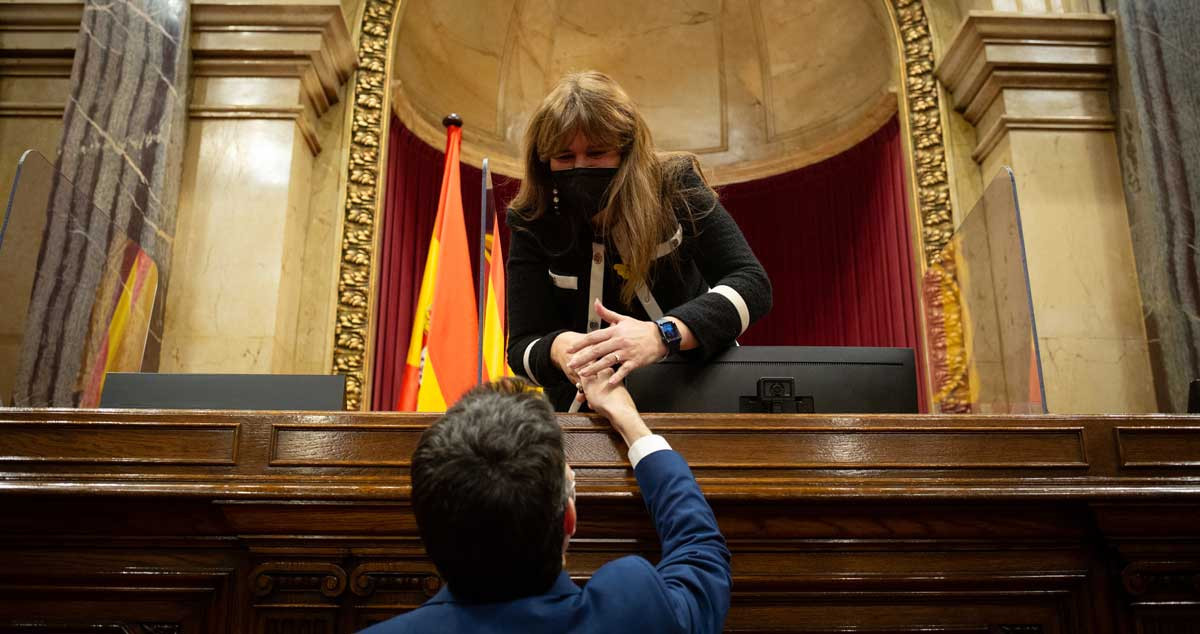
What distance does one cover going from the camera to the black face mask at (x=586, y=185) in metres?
1.74

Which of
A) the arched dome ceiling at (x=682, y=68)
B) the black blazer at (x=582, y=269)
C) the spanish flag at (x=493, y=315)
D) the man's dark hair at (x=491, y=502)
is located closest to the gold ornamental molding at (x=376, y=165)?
the arched dome ceiling at (x=682, y=68)

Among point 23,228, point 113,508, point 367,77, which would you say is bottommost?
point 113,508

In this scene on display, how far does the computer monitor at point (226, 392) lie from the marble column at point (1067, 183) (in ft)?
10.2

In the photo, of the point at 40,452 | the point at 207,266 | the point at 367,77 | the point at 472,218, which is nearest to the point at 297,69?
the point at 367,77

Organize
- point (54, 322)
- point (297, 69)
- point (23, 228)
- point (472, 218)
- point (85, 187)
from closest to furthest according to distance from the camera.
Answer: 1. point (23, 228)
2. point (54, 322)
3. point (85, 187)
4. point (297, 69)
5. point (472, 218)

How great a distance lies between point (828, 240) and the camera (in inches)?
225

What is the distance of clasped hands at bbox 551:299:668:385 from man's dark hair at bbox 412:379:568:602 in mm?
478

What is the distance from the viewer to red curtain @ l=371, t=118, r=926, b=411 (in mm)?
4793

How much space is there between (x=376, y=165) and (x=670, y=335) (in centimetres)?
325

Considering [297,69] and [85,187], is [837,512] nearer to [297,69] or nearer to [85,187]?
[85,187]

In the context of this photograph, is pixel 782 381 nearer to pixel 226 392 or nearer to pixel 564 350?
pixel 564 350

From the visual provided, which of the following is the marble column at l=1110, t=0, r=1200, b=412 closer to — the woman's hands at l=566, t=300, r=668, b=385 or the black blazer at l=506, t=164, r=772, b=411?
the black blazer at l=506, t=164, r=772, b=411

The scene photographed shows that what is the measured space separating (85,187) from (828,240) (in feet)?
13.2

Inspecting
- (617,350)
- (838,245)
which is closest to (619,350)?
(617,350)
